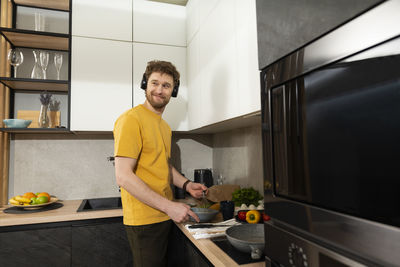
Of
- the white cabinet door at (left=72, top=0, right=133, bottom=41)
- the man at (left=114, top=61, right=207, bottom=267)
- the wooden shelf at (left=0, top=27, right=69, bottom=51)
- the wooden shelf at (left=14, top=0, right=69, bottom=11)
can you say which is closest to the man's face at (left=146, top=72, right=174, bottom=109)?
the man at (left=114, top=61, right=207, bottom=267)

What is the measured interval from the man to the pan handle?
16.4 inches

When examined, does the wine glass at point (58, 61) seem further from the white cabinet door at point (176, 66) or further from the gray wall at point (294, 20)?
the gray wall at point (294, 20)

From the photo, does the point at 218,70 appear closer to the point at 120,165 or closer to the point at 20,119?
the point at 120,165

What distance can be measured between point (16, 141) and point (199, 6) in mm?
1865

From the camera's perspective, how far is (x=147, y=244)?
1396 mm

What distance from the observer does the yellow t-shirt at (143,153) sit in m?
1.35

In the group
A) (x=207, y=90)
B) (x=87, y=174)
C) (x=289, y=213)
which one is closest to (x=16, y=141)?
(x=87, y=174)

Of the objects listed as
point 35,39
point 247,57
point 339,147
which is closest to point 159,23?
point 35,39

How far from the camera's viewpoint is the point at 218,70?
4.80ft

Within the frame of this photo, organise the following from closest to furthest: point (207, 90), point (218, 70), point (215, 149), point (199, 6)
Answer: point (218, 70), point (207, 90), point (199, 6), point (215, 149)

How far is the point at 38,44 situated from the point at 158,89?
1.36 metres

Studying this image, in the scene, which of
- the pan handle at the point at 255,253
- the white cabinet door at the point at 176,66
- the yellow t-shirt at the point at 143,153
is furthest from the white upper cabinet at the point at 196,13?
the pan handle at the point at 255,253

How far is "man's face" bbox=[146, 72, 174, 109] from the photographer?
1.58 meters

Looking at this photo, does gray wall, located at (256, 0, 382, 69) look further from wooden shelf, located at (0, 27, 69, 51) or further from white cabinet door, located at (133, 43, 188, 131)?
wooden shelf, located at (0, 27, 69, 51)
